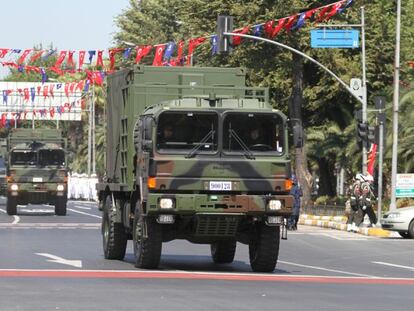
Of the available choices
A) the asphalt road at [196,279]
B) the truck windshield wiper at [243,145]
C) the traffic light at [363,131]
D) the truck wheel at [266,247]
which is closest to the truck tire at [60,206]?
the traffic light at [363,131]

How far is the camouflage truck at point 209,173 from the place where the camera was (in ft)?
65.6

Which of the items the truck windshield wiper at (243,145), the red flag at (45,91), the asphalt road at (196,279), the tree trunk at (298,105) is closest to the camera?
the asphalt road at (196,279)

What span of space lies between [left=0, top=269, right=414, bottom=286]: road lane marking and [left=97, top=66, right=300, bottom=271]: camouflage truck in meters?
0.59

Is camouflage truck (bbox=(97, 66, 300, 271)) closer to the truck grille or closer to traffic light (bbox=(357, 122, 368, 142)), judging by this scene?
the truck grille

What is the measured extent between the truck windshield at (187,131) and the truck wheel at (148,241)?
125 centimetres

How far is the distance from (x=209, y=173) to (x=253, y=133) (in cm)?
107

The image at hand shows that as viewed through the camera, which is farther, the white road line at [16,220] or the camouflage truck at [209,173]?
the white road line at [16,220]

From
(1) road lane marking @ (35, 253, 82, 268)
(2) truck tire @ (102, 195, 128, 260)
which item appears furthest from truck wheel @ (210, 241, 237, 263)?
(1) road lane marking @ (35, 253, 82, 268)

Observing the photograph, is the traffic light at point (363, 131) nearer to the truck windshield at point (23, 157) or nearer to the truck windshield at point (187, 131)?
the truck windshield at point (23, 157)

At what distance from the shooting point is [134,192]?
21.6m

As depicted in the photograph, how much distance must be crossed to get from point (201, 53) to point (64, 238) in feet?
99.4

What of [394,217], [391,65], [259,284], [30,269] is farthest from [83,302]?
[391,65]

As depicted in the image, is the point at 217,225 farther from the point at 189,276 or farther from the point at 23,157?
the point at 23,157

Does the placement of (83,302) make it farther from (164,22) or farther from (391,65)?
(164,22)
